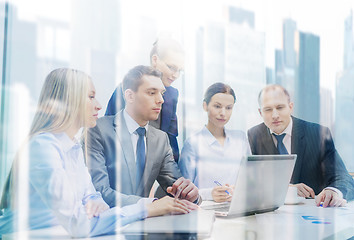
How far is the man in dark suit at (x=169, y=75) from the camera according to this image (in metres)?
1.77

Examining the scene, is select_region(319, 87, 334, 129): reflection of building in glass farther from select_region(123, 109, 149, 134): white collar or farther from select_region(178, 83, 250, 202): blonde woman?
select_region(123, 109, 149, 134): white collar

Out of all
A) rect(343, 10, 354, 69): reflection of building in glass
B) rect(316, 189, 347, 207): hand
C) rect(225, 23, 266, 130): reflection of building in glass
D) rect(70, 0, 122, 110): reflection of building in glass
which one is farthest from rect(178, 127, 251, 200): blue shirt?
rect(343, 10, 354, 69): reflection of building in glass

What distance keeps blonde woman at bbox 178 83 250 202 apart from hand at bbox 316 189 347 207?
40 centimetres

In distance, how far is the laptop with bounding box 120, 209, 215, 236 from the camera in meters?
0.99

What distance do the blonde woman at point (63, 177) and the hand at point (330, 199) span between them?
0.70m

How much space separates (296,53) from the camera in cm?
211

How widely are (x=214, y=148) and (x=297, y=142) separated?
0.49 m

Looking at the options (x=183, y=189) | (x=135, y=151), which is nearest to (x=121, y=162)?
(x=135, y=151)

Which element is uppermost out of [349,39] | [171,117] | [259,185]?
[349,39]

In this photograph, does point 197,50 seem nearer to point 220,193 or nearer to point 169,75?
point 169,75

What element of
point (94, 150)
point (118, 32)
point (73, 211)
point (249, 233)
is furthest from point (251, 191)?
point (118, 32)

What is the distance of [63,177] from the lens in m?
1.18

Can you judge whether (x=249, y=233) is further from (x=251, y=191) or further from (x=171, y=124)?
(x=171, y=124)

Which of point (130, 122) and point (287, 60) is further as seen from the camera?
point (287, 60)
